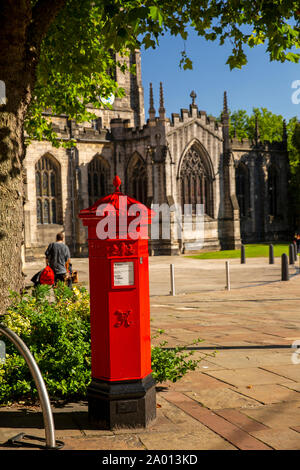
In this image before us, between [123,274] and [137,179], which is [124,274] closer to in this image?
[123,274]

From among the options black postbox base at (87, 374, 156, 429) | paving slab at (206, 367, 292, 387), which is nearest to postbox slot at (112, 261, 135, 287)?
black postbox base at (87, 374, 156, 429)

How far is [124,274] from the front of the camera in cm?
413

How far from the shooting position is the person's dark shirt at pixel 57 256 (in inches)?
412

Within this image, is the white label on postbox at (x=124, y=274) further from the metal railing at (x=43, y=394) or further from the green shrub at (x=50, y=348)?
the green shrub at (x=50, y=348)

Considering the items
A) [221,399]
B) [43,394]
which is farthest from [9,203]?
[221,399]

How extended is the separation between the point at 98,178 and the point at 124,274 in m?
32.7

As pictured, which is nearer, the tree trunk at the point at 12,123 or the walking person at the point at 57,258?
the tree trunk at the point at 12,123

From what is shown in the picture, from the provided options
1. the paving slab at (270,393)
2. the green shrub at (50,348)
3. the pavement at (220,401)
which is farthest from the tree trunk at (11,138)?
the paving slab at (270,393)

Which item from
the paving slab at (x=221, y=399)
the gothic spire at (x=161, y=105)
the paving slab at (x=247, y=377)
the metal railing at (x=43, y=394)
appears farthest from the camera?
the gothic spire at (x=161, y=105)

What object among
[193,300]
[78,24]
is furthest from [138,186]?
[78,24]

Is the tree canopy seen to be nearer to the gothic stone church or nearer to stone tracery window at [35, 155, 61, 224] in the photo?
the gothic stone church

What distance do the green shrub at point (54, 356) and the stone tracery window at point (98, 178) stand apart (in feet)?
101

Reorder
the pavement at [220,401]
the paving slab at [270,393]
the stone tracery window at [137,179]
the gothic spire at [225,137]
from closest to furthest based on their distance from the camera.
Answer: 1. the pavement at [220,401]
2. the paving slab at [270,393]
3. the stone tracery window at [137,179]
4. the gothic spire at [225,137]
